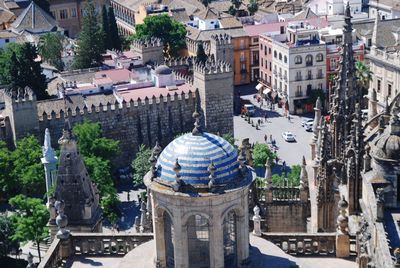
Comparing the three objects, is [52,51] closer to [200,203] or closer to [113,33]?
[113,33]

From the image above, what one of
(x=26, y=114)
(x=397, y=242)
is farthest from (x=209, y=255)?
(x=26, y=114)

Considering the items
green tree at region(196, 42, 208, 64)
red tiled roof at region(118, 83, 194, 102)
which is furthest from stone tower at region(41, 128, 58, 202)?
green tree at region(196, 42, 208, 64)

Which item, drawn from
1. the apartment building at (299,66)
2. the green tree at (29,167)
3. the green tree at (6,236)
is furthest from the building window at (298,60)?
the green tree at (6,236)

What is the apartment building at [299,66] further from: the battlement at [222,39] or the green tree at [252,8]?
the green tree at [252,8]

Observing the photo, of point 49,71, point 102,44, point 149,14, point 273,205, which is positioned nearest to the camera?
point 273,205

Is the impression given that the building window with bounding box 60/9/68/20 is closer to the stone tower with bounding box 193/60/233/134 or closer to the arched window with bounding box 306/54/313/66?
the arched window with bounding box 306/54/313/66

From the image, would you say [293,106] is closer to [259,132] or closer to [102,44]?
[259,132]

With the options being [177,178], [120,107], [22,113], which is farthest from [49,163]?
[177,178]
